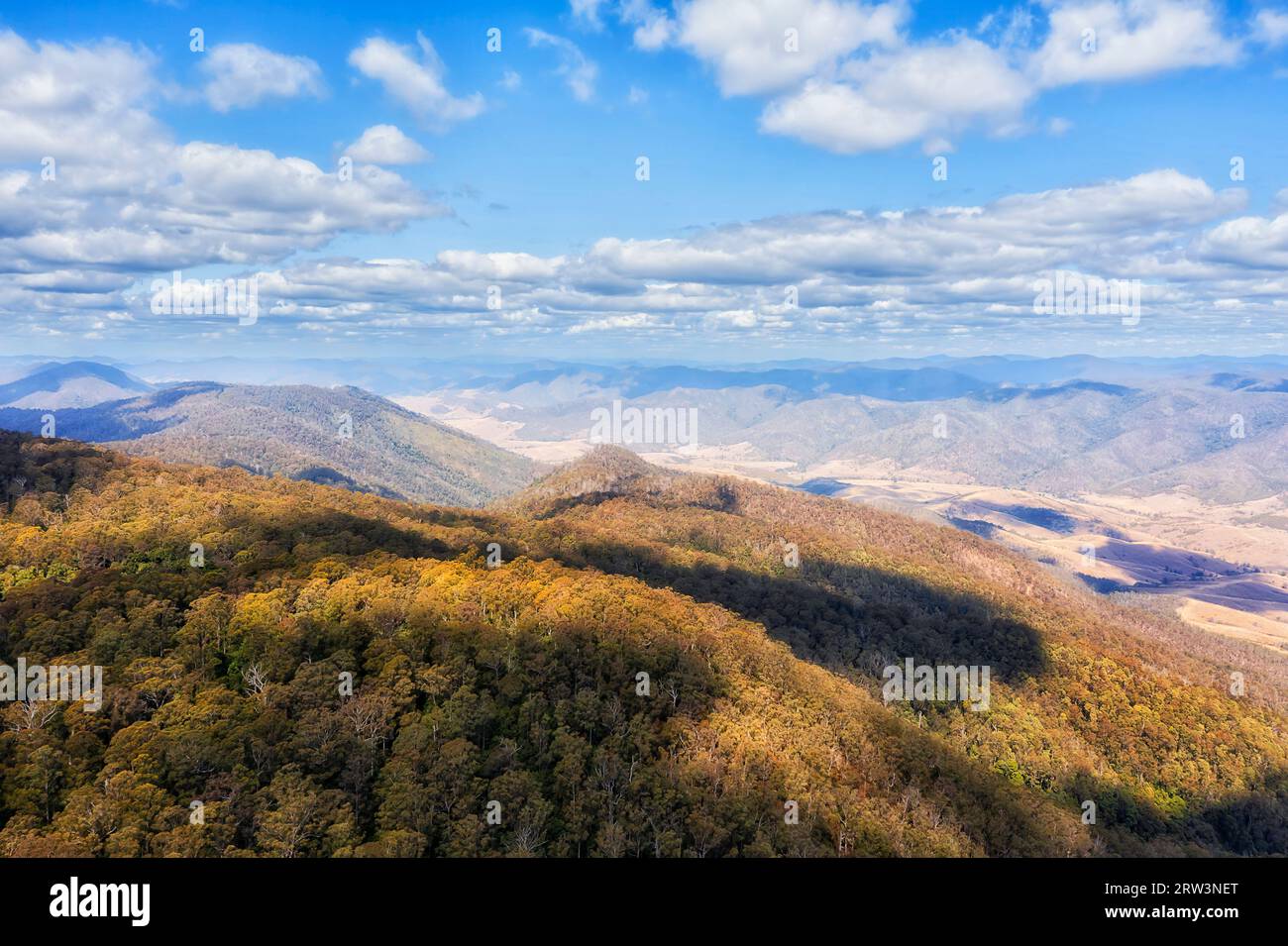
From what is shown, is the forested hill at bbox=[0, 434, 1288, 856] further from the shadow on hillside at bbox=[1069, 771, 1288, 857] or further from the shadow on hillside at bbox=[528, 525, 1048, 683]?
the shadow on hillside at bbox=[528, 525, 1048, 683]

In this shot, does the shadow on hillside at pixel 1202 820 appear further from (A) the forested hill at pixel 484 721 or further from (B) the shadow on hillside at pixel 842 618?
(B) the shadow on hillside at pixel 842 618

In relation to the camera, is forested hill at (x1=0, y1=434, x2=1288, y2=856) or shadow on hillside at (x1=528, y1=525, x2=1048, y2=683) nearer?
forested hill at (x1=0, y1=434, x2=1288, y2=856)

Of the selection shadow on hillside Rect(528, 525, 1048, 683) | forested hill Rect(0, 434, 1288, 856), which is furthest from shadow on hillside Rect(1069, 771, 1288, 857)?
shadow on hillside Rect(528, 525, 1048, 683)

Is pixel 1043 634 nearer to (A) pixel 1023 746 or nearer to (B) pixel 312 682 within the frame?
(A) pixel 1023 746

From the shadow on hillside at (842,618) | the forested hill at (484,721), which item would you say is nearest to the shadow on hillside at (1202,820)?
the forested hill at (484,721)
